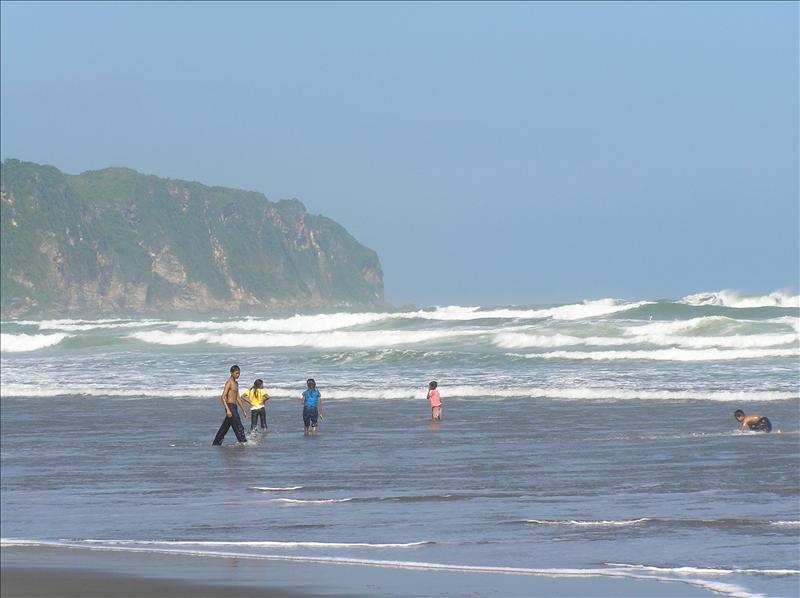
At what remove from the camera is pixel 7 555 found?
950 centimetres

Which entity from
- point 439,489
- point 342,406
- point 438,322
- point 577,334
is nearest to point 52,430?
point 342,406

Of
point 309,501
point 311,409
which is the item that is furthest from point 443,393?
point 309,501

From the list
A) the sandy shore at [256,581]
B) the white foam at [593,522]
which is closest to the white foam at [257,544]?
the sandy shore at [256,581]

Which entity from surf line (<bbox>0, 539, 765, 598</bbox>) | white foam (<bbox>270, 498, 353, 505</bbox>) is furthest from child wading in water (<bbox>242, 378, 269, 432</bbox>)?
surf line (<bbox>0, 539, 765, 598</bbox>)

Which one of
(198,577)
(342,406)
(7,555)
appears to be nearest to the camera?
(198,577)

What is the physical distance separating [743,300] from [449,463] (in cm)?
3891

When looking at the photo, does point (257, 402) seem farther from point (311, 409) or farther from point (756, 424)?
point (756, 424)

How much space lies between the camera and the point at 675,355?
31.7 m

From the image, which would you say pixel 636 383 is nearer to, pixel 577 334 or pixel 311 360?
pixel 311 360

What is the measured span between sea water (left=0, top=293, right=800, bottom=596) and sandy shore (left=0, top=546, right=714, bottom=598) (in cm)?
28

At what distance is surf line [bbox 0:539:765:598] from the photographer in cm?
859

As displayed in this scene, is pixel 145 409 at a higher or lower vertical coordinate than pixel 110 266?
lower

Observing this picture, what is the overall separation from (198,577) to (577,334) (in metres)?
32.4

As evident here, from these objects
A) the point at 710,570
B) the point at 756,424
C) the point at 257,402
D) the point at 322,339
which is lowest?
the point at 710,570
